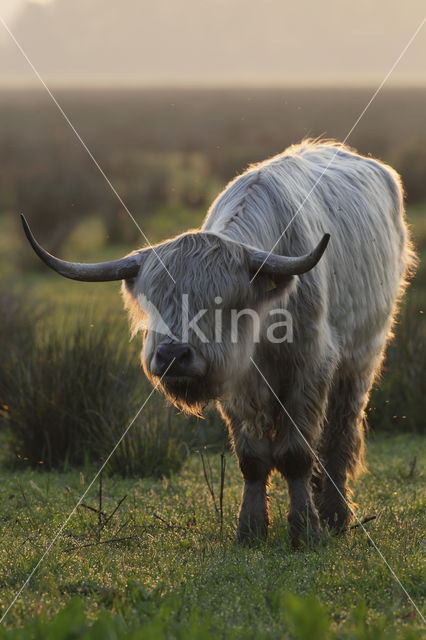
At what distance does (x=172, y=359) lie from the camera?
4297mm

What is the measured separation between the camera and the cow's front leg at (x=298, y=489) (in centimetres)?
499

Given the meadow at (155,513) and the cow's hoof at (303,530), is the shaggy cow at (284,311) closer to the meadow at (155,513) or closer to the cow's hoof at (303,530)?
the cow's hoof at (303,530)

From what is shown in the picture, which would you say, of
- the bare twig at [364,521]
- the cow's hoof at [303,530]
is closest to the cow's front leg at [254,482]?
the cow's hoof at [303,530]

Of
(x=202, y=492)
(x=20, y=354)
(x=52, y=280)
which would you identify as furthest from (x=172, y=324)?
(x=52, y=280)

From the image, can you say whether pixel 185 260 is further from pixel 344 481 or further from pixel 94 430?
pixel 94 430

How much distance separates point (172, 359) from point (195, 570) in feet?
2.80

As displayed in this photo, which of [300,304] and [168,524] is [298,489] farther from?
[300,304]

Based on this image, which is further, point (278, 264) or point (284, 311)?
point (284, 311)

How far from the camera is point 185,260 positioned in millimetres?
4504

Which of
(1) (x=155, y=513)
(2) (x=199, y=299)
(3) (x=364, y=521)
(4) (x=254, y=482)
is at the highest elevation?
(2) (x=199, y=299)

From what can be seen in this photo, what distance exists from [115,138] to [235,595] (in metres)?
55.0

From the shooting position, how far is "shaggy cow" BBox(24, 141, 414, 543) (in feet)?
14.7

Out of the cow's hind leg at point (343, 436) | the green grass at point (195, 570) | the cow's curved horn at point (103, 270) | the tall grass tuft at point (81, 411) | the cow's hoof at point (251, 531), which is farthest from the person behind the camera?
the tall grass tuft at point (81, 411)

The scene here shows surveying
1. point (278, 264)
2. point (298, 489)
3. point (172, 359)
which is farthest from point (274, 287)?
point (298, 489)
